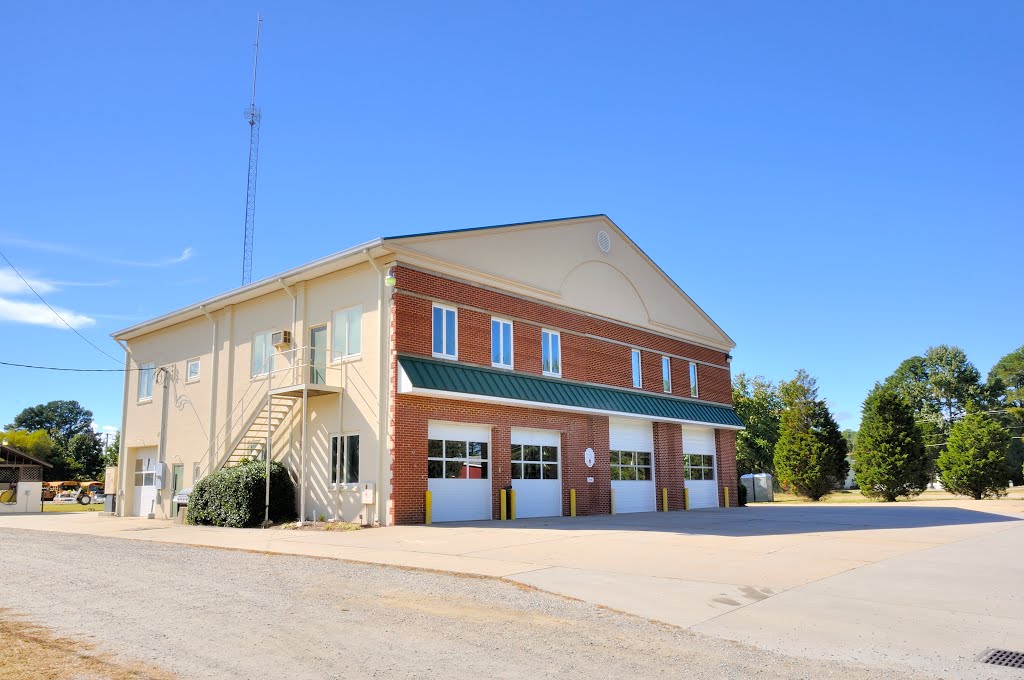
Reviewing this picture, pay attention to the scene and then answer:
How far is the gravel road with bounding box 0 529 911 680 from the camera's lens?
572 cm

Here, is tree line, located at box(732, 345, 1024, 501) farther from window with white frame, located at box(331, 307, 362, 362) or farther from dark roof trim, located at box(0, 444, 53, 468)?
dark roof trim, located at box(0, 444, 53, 468)

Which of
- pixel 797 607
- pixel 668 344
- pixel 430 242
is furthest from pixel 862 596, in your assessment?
pixel 668 344

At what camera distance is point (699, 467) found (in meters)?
30.8

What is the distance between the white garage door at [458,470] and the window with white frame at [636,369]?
28.0 feet

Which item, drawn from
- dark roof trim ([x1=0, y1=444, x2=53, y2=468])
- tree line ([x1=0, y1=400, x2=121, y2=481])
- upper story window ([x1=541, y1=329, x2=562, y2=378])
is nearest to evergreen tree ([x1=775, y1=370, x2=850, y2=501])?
upper story window ([x1=541, y1=329, x2=562, y2=378])

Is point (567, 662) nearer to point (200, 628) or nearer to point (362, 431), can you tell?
point (200, 628)

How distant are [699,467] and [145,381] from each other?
75.7ft

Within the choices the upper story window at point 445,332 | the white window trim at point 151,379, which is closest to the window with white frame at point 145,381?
the white window trim at point 151,379

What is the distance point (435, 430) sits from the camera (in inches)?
781

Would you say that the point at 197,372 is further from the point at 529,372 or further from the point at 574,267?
the point at 574,267

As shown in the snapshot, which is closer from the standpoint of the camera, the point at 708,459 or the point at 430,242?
the point at 430,242

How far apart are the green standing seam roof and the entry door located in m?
3.72

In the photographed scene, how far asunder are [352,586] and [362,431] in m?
10.3

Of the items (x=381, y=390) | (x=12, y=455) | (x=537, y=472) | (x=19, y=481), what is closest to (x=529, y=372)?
(x=537, y=472)
